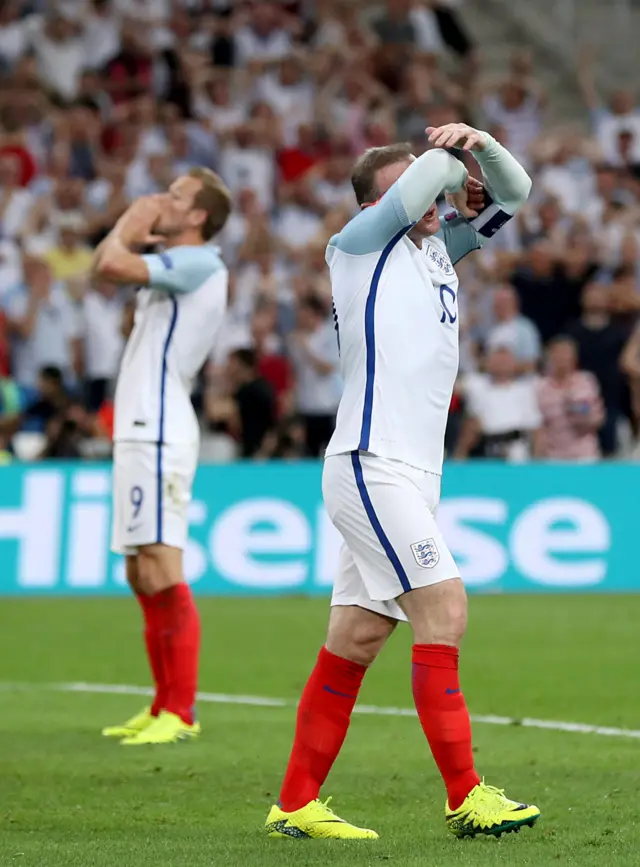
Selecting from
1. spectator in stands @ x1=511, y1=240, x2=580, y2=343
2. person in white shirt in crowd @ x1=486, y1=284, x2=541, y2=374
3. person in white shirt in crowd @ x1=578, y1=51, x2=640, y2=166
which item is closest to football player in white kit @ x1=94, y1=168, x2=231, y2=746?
person in white shirt in crowd @ x1=486, y1=284, x2=541, y2=374

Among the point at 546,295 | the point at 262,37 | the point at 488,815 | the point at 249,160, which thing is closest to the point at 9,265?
the point at 249,160

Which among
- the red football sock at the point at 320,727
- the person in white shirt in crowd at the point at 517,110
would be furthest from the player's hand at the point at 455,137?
the person in white shirt in crowd at the point at 517,110

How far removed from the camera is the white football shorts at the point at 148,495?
8039 mm

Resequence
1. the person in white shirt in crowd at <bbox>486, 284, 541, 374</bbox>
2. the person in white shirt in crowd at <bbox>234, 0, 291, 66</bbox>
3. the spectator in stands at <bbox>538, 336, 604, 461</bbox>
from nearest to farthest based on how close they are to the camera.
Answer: the spectator in stands at <bbox>538, 336, 604, 461</bbox> → the person in white shirt in crowd at <bbox>486, 284, 541, 374</bbox> → the person in white shirt in crowd at <bbox>234, 0, 291, 66</bbox>

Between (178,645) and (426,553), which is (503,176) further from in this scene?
(178,645)

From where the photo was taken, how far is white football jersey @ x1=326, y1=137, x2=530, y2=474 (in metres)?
5.57

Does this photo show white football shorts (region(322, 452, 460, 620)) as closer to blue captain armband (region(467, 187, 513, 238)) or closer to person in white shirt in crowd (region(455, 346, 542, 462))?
blue captain armband (region(467, 187, 513, 238))

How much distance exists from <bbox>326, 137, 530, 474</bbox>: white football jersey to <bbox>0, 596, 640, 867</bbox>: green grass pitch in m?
1.35

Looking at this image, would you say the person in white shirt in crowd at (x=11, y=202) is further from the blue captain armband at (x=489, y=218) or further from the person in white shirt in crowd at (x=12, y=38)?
the blue captain armband at (x=489, y=218)

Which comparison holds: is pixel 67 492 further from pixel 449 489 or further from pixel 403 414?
pixel 403 414

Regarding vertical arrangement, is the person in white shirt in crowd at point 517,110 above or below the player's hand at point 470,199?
above

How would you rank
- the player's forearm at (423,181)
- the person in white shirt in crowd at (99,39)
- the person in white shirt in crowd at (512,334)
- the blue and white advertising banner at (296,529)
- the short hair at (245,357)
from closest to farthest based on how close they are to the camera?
1. the player's forearm at (423,181)
2. the blue and white advertising banner at (296,529)
3. the short hair at (245,357)
4. the person in white shirt in crowd at (512,334)
5. the person in white shirt in crowd at (99,39)

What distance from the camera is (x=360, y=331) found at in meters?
5.64

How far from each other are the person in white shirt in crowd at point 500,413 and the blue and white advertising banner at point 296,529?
1.50 meters
